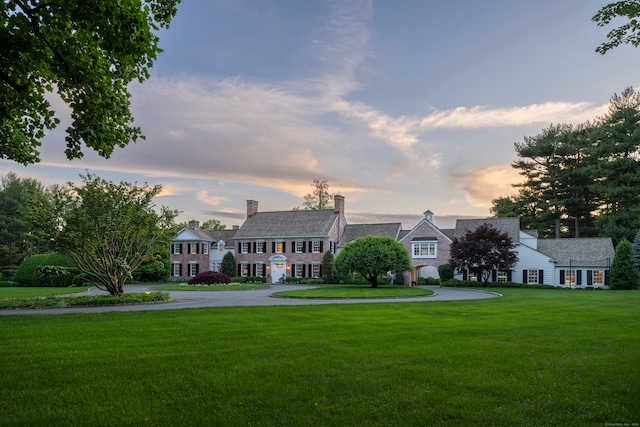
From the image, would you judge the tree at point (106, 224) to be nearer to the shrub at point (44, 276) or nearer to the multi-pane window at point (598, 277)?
the shrub at point (44, 276)

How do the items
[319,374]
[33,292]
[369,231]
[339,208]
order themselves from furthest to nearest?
[339,208]
[369,231]
[33,292]
[319,374]

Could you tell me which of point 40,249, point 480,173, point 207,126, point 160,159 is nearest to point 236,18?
point 207,126

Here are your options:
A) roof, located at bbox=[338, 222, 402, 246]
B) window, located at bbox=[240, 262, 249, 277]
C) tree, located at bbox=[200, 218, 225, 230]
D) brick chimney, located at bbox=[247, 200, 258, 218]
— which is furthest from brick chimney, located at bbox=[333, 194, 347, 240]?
tree, located at bbox=[200, 218, 225, 230]

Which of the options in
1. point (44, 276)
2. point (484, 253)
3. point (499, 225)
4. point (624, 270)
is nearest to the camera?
point (624, 270)

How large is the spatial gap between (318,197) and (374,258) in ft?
118

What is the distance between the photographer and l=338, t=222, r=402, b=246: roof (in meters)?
47.5

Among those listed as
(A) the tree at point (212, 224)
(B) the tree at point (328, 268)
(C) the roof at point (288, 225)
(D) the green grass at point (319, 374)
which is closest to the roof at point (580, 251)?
(B) the tree at point (328, 268)

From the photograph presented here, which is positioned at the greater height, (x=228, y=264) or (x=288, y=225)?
(x=288, y=225)

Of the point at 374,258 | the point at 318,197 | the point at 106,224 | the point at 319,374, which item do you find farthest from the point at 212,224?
the point at 319,374

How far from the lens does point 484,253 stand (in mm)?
37406

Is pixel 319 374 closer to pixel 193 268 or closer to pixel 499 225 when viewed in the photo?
pixel 499 225

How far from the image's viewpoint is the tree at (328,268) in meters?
43.8

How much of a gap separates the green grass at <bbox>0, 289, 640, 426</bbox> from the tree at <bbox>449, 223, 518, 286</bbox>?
25.9 meters

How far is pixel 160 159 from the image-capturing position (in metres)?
24.0
